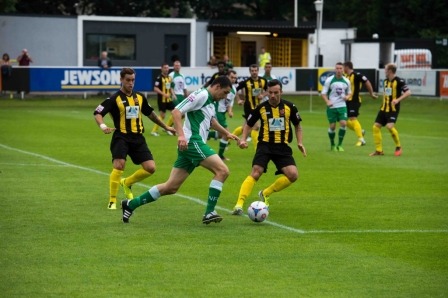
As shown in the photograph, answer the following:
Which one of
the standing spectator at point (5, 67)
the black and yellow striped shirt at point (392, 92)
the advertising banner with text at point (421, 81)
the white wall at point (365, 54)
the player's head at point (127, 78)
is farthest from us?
the white wall at point (365, 54)

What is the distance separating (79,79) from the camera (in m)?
45.9

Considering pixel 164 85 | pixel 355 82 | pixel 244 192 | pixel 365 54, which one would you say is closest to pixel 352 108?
pixel 355 82

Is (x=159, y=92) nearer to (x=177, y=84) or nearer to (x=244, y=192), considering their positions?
(x=177, y=84)

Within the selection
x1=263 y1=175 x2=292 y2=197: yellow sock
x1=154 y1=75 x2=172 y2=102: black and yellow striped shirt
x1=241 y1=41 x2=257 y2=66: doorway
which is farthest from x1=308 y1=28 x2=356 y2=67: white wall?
x1=263 y1=175 x2=292 y2=197: yellow sock

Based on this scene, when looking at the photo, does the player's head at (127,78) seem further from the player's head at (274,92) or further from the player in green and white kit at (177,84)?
the player in green and white kit at (177,84)

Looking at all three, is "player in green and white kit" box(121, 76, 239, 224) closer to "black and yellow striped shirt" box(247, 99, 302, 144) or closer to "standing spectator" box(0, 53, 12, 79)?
"black and yellow striped shirt" box(247, 99, 302, 144)

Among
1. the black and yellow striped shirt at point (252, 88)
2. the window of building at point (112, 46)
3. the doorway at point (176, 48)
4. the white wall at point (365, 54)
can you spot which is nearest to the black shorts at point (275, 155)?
the black and yellow striped shirt at point (252, 88)

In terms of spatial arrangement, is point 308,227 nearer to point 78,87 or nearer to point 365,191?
point 365,191

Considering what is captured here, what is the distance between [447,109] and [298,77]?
8625 millimetres

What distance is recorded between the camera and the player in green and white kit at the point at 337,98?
26.2m

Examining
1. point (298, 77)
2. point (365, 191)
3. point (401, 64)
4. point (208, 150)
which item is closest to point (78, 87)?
point (298, 77)

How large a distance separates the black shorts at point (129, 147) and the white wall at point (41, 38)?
131ft

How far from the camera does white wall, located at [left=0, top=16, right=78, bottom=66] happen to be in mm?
54062

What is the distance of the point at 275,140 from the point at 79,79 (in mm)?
32131
